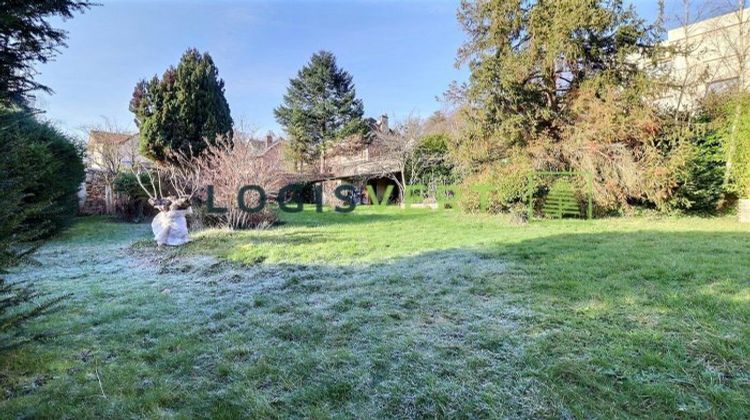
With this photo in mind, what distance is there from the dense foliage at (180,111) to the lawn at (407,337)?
34.6 ft

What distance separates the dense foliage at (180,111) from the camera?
15102mm

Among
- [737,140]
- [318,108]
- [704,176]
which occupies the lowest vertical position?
[704,176]

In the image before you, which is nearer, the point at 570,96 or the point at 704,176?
the point at 704,176

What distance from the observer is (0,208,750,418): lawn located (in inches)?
87.8

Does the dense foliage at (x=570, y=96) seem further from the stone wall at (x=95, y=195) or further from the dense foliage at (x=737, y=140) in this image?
the stone wall at (x=95, y=195)

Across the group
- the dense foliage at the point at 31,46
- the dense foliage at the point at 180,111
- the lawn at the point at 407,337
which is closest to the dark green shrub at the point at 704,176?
the lawn at the point at 407,337

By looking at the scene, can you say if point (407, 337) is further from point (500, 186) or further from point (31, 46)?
point (500, 186)

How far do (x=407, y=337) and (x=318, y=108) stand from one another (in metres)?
24.9

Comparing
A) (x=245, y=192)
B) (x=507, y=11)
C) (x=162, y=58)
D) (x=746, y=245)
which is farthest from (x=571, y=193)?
(x=162, y=58)

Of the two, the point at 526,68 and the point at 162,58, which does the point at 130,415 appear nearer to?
the point at 526,68

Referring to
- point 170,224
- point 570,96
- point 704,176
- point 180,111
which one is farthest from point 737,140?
point 180,111

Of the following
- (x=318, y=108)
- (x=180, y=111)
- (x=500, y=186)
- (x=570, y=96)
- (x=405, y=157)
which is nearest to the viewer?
(x=570, y=96)

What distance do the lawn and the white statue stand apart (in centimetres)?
186

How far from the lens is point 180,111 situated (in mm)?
15250
